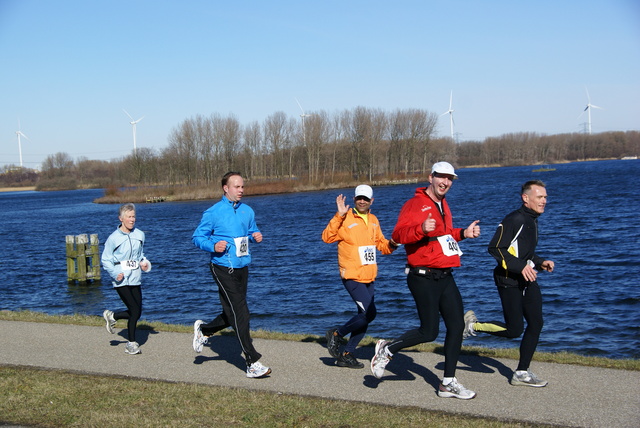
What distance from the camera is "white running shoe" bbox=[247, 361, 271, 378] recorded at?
715 centimetres

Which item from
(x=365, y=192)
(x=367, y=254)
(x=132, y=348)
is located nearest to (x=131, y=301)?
(x=132, y=348)

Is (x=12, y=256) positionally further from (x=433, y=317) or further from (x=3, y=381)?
(x=433, y=317)

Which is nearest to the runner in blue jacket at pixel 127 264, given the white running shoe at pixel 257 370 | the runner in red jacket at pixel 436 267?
the white running shoe at pixel 257 370

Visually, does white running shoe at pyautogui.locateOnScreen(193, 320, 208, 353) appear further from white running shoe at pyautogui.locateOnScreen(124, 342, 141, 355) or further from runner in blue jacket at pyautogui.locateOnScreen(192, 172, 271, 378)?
white running shoe at pyautogui.locateOnScreen(124, 342, 141, 355)

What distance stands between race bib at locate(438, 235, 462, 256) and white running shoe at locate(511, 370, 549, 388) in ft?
4.70

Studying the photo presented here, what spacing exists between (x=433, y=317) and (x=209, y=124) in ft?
344

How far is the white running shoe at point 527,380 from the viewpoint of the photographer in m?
6.52

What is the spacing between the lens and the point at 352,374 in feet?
23.9

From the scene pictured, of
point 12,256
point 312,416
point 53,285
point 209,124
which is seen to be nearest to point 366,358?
point 312,416

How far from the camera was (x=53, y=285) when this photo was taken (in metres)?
22.2

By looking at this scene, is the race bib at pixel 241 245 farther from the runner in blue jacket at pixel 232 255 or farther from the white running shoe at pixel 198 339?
the white running shoe at pixel 198 339

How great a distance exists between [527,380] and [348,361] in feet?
6.69

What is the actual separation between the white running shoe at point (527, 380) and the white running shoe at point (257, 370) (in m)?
2.65

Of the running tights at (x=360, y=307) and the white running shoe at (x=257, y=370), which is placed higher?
the running tights at (x=360, y=307)
